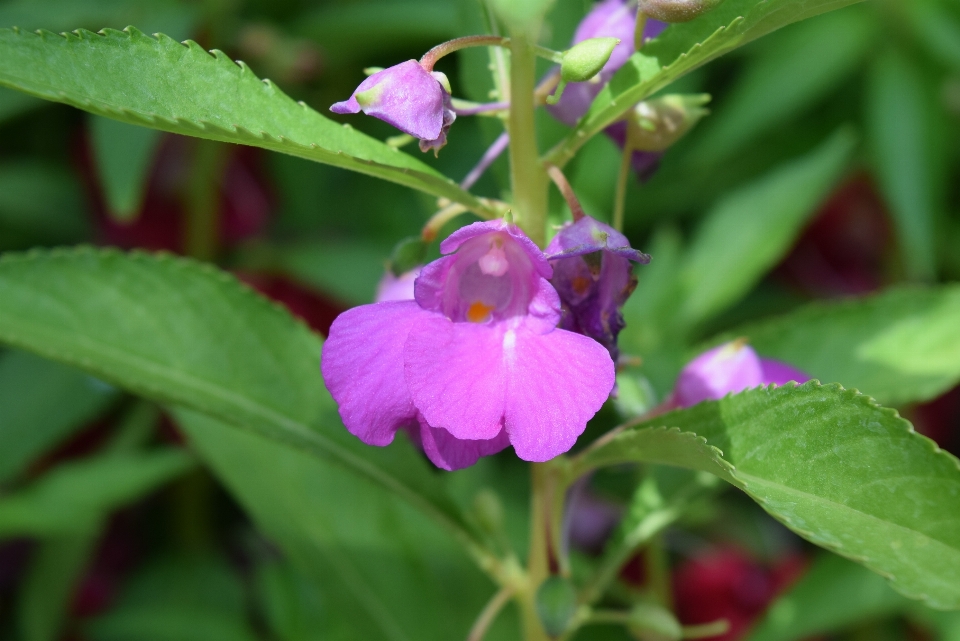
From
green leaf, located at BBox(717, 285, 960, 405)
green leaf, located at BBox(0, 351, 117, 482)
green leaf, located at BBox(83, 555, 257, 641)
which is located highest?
green leaf, located at BBox(717, 285, 960, 405)

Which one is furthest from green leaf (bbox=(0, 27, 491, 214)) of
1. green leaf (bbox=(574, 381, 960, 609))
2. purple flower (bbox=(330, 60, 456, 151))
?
green leaf (bbox=(574, 381, 960, 609))

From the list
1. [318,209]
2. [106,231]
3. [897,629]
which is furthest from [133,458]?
[897,629]

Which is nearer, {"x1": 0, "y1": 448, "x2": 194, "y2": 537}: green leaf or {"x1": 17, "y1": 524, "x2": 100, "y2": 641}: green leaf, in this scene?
{"x1": 0, "y1": 448, "x2": 194, "y2": 537}: green leaf

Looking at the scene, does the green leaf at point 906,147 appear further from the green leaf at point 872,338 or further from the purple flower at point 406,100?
the purple flower at point 406,100

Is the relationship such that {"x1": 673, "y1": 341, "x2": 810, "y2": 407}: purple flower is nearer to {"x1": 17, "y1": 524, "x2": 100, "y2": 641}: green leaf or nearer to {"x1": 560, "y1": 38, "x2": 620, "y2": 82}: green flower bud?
{"x1": 560, "y1": 38, "x2": 620, "y2": 82}: green flower bud

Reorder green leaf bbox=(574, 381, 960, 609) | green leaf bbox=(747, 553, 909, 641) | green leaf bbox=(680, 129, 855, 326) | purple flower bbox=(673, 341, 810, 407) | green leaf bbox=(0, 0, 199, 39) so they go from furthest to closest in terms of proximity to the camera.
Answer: green leaf bbox=(0, 0, 199, 39)
green leaf bbox=(680, 129, 855, 326)
green leaf bbox=(747, 553, 909, 641)
purple flower bbox=(673, 341, 810, 407)
green leaf bbox=(574, 381, 960, 609)

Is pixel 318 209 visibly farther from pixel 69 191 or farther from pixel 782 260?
pixel 782 260

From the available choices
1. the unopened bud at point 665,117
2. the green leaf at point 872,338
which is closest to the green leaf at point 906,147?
the green leaf at point 872,338
